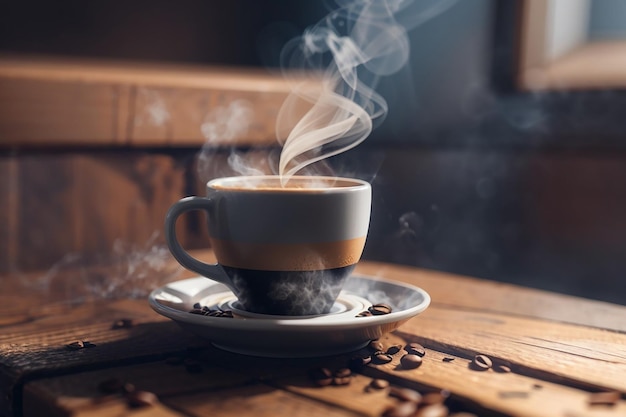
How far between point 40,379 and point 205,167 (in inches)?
61.6

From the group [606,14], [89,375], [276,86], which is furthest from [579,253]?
[89,375]

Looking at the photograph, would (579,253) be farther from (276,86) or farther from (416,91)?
(276,86)

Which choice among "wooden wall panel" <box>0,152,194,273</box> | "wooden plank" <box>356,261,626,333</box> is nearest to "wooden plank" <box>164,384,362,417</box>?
"wooden plank" <box>356,261,626,333</box>

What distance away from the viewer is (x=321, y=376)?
72cm

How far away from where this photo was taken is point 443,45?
246cm

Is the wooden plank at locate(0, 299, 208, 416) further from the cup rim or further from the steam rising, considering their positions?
the steam rising

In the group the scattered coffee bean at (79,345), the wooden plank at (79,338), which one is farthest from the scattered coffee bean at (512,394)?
the scattered coffee bean at (79,345)

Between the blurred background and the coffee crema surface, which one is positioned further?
the blurred background

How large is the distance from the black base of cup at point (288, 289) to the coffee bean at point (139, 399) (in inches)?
8.3

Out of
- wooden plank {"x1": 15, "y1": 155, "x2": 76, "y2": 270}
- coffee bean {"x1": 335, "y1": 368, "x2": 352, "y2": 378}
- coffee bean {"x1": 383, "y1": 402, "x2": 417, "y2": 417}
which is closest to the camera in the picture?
coffee bean {"x1": 383, "y1": 402, "x2": 417, "y2": 417}

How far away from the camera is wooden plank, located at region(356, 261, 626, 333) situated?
3.49ft

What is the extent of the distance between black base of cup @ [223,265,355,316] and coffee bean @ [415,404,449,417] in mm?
228

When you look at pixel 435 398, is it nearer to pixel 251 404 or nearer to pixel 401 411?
pixel 401 411

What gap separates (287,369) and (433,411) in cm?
18
